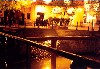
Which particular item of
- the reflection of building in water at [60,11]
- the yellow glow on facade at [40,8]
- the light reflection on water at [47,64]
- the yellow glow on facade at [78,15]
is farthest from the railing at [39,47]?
the yellow glow on facade at [78,15]

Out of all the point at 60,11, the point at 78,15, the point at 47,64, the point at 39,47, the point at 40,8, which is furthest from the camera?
the point at 78,15

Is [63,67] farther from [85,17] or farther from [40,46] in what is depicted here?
[85,17]

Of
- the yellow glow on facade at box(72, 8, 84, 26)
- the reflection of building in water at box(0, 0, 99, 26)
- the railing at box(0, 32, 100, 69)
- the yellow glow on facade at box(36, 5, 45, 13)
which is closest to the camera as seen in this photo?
the railing at box(0, 32, 100, 69)

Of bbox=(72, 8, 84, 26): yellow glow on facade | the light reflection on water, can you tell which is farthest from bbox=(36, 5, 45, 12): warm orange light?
the light reflection on water

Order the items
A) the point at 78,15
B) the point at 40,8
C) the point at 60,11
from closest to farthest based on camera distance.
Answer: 1. the point at 60,11
2. the point at 40,8
3. the point at 78,15

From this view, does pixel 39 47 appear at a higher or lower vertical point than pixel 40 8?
lower

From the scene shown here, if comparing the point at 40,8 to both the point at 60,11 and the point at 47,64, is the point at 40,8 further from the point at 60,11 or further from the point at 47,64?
the point at 47,64

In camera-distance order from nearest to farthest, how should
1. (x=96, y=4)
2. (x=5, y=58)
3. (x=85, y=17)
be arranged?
1. (x=5, y=58)
2. (x=96, y=4)
3. (x=85, y=17)

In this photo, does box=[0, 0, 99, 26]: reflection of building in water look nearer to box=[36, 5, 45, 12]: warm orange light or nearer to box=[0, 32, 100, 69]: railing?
box=[36, 5, 45, 12]: warm orange light

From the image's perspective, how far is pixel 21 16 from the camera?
100 ft

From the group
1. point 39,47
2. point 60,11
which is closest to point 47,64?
point 39,47

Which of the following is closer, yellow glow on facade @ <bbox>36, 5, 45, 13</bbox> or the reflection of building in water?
the reflection of building in water

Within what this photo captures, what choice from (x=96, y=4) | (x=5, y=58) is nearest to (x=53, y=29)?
(x=96, y=4)

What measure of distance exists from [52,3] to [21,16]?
158 inches
